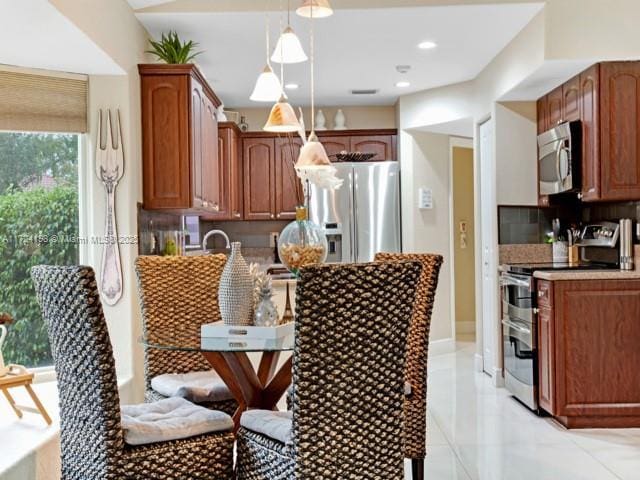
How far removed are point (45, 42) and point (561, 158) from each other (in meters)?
3.52

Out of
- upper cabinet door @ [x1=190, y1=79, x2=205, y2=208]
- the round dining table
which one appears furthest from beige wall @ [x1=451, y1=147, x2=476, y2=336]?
the round dining table

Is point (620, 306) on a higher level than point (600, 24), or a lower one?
lower

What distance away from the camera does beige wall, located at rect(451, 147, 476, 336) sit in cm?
834

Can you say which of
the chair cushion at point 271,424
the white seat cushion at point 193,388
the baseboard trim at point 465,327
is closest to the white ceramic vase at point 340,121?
the baseboard trim at point 465,327

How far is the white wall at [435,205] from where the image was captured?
23.0ft

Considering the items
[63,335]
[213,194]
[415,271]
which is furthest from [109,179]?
[415,271]

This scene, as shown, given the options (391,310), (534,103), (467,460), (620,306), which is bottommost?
(467,460)

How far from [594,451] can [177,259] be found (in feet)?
8.35

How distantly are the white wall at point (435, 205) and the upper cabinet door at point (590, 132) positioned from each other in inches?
94.4

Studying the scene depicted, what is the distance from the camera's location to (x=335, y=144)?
747cm

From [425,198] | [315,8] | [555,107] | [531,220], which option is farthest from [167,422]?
[425,198]

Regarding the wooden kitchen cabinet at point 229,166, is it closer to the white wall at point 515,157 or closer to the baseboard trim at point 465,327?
the white wall at point 515,157

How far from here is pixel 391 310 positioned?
212cm

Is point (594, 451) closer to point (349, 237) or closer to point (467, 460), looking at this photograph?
point (467, 460)
